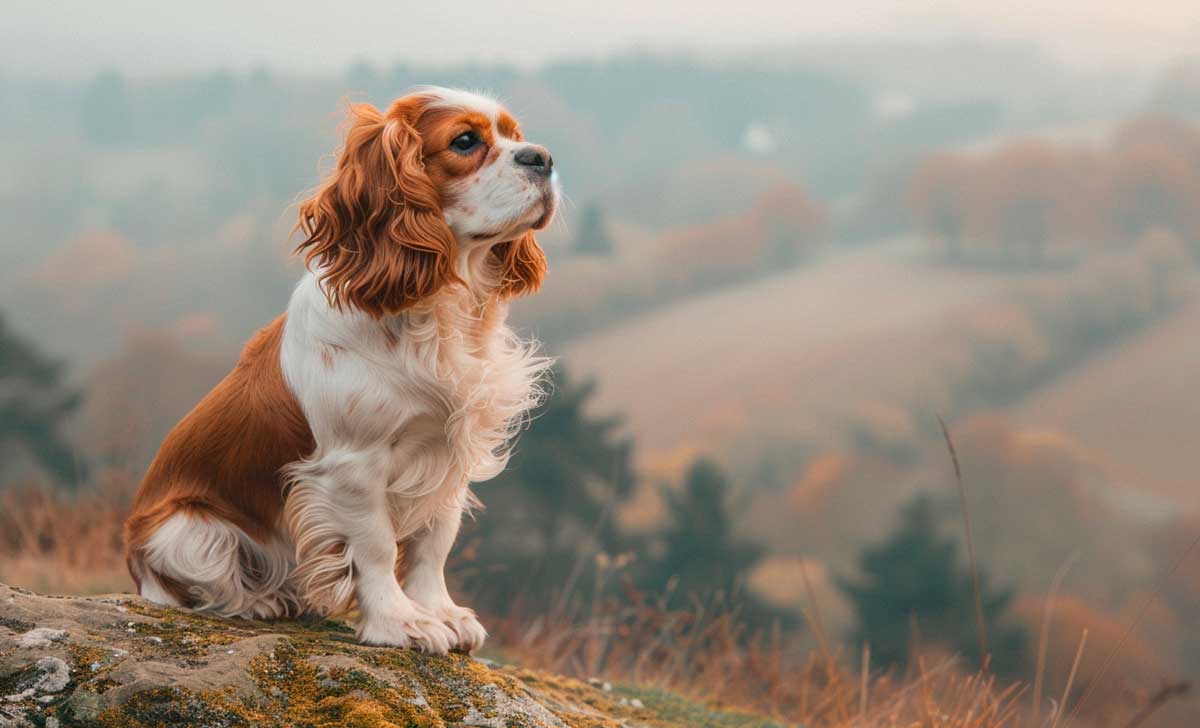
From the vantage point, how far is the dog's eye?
3.71 meters

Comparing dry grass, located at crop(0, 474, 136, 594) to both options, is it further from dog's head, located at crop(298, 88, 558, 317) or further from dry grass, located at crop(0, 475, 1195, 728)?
dog's head, located at crop(298, 88, 558, 317)

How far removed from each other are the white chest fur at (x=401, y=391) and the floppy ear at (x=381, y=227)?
11 cm

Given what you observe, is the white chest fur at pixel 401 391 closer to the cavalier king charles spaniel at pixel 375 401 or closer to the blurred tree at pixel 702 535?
the cavalier king charles spaniel at pixel 375 401

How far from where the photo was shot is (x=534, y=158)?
12.0ft

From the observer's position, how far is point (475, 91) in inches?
159

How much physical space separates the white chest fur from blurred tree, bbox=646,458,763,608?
12898 millimetres

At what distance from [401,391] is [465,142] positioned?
2.75 feet

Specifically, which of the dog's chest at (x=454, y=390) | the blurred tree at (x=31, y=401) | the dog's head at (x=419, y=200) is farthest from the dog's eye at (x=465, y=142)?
the blurred tree at (x=31, y=401)

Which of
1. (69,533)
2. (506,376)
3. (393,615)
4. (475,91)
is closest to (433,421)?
(506,376)

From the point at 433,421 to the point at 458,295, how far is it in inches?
17.1

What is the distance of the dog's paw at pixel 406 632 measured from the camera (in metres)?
3.72

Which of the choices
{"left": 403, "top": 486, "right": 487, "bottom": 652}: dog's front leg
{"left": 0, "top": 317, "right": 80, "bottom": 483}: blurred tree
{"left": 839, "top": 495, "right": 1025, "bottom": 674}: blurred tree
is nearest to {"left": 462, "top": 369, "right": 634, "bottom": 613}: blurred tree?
{"left": 839, "top": 495, "right": 1025, "bottom": 674}: blurred tree

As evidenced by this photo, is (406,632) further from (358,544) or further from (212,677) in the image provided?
(212,677)

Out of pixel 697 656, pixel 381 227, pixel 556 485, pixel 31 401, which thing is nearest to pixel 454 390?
pixel 381 227
